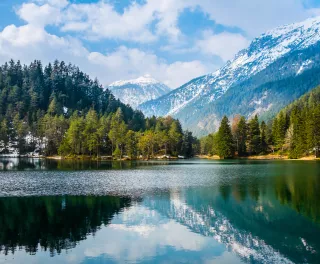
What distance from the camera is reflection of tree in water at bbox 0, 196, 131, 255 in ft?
78.6

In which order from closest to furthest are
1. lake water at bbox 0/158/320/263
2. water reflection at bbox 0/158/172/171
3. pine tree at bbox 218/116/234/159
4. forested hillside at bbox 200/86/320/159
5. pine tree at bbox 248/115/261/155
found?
lake water at bbox 0/158/320/263 < water reflection at bbox 0/158/172/171 < forested hillside at bbox 200/86/320/159 < pine tree at bbox 248/115/261/155 < pine tree at bbox 218/116/234/159

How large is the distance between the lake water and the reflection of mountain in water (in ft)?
0.21

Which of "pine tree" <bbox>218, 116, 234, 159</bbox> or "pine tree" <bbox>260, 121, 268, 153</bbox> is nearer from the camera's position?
"pine tree" <bbox>218, 116, 234, 159</bbox>

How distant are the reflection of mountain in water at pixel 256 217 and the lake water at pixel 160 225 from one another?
0.06 metres

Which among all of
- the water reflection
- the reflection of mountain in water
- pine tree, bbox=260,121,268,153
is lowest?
the reflection of mountain in water

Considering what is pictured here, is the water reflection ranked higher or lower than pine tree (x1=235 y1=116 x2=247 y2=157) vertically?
lower

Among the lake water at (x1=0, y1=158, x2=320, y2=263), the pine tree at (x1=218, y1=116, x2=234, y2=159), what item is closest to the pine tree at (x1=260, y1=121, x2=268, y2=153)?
the pine tree at (x1=218, y1=116, x2=234, y2=159)

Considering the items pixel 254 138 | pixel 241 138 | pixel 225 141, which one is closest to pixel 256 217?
pixel 225 141

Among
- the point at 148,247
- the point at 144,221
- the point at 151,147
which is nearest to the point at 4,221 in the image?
the point at 144,221

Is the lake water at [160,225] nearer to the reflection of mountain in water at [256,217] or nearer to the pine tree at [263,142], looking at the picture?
the reflection of mountain in water at [256,217]

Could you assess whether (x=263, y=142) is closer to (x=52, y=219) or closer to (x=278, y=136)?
(x=278, y=136)

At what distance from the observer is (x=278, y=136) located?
475ft

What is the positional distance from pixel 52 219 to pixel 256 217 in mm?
17976

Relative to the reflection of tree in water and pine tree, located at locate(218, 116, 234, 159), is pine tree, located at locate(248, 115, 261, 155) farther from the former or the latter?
the reflection of tree in water
